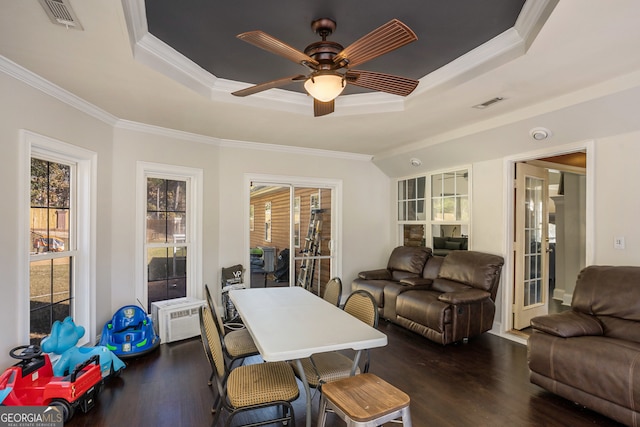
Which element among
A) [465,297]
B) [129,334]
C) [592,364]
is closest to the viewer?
[592,364]

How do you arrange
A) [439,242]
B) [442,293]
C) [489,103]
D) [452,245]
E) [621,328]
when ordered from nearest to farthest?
1. [621,328]
2. [489,103]
3. [442,293]
4. [452,245]
5. [439,242]

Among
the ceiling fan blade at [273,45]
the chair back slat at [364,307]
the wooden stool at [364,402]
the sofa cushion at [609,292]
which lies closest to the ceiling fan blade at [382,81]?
the ceiling fan blade at [273,45]

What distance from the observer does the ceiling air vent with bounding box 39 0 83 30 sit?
Result: 1835mm

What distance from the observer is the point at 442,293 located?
4234 millimetres

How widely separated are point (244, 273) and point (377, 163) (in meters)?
2.89

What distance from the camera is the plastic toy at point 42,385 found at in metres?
2.28

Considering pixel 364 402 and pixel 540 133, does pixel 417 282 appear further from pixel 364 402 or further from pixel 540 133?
pixel 364 402

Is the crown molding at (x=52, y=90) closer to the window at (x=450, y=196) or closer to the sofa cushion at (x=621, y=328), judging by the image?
the window at (x=450, y=196)

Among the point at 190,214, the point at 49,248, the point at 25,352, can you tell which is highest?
the point at 190,214

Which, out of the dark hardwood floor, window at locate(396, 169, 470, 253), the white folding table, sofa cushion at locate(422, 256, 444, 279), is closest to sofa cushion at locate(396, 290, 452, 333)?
the dark hardwood floor

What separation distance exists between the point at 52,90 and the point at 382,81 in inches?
112

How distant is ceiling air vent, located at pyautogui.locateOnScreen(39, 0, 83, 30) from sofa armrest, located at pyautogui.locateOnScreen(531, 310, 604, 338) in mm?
3904

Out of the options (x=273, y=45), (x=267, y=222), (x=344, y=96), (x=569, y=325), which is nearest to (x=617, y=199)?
(x=569, y=325)

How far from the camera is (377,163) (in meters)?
5.95
